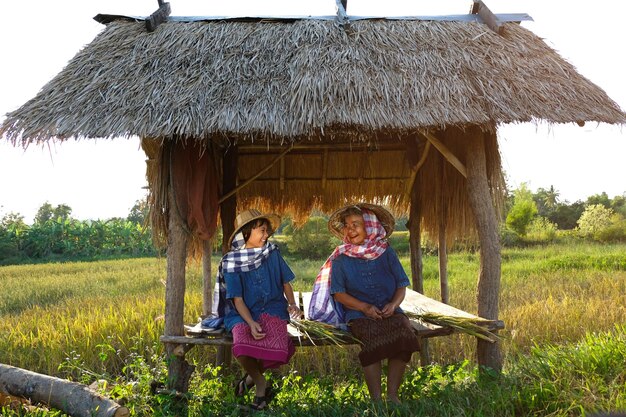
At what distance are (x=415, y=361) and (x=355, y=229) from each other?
8.73ft

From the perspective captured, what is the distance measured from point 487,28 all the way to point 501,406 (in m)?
3.34

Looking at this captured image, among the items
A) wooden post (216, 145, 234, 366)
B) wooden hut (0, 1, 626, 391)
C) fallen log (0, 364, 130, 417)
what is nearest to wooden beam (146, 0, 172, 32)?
wooden hut (0, 1, 626, 391)

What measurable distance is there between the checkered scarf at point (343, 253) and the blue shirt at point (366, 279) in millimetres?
53

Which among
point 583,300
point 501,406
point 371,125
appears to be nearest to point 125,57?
point 371,125

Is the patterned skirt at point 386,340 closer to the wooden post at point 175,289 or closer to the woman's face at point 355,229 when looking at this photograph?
the woman's face at point 355,229

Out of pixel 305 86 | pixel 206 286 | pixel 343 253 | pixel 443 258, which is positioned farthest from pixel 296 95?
pixel 443 258

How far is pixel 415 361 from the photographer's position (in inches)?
278

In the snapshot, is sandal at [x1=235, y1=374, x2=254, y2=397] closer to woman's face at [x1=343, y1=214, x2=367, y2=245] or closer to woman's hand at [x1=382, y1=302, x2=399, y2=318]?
woman's hand at [x1=382, y1=302, x2=399, y2=318]

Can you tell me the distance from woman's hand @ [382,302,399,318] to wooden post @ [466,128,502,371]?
910 mm

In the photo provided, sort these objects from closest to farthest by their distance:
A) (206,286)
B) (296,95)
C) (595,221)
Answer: (296,95) < (206,286) < (595,221)

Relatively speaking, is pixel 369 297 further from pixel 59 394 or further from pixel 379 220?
pixel 59 394

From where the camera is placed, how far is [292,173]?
742 cm

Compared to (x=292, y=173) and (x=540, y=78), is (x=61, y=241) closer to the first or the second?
(x=292, y=173)

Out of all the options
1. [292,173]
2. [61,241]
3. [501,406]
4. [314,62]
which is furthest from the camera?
[61,241]
